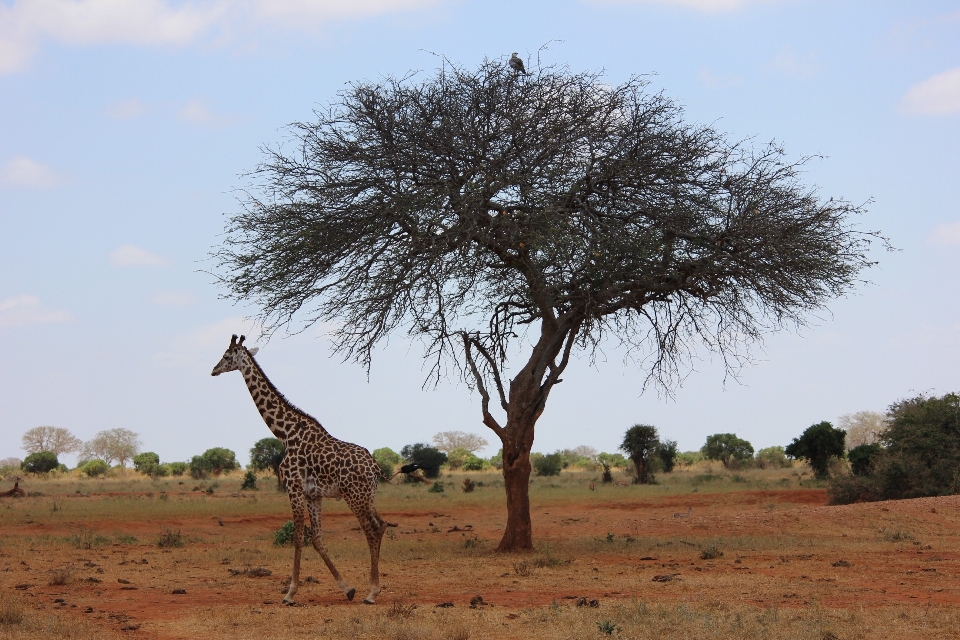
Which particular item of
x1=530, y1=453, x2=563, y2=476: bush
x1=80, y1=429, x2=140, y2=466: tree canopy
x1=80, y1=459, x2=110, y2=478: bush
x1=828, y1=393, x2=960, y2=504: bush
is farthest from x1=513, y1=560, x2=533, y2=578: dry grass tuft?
x1=80, y1=429, x2=140, y2=466: tree canopy

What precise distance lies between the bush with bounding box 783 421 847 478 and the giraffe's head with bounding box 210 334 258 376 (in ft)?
105

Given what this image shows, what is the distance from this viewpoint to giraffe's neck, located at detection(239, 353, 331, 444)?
13.3 metres

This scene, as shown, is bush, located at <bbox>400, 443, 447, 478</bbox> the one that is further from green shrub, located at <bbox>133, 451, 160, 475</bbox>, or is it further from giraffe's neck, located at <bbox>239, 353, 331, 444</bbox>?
giraffe's neck, located at <bbox>239, 353, 331, 444</bbox>

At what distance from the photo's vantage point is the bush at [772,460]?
56.6m

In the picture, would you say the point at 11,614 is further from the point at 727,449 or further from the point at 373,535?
the point at 727,449

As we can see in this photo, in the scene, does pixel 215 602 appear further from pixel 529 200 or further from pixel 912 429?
pixel 912 429

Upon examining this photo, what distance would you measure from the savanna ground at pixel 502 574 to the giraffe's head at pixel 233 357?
10.1 feet

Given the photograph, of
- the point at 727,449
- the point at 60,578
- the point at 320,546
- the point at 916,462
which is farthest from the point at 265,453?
the point at 320,546

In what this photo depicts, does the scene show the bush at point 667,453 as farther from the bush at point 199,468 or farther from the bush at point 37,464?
the bush at point 37,464

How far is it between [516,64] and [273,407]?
7.71 m

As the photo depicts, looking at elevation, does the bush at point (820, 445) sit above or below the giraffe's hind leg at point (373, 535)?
above

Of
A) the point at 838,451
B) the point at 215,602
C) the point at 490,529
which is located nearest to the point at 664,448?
the point at 838,451

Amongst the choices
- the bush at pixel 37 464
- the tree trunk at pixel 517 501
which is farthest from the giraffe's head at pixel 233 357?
the bush at pixel 37 464

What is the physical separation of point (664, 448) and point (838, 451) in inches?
396
